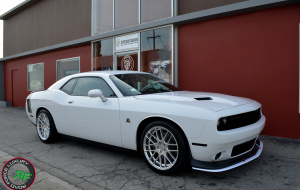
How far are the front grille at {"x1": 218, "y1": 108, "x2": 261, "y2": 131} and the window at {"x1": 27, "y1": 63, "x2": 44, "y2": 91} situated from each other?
12182 millimetres

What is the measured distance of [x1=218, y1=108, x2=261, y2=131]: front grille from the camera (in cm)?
303

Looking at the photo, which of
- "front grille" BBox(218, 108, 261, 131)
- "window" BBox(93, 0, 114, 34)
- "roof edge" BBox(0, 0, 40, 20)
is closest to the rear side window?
"front grille" BBox(218, 108, 261, 131)

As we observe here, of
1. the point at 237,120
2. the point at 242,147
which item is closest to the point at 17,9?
the point at 237,120

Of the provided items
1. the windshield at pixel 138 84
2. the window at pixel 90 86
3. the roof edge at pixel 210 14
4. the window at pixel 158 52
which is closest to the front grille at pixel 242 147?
the windshield at pixel 138 84

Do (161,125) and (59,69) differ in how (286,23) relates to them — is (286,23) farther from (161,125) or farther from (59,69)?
(59,69)

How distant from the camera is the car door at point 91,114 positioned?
3848 millimetres

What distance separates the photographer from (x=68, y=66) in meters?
11.8

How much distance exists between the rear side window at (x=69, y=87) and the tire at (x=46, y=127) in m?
0.61

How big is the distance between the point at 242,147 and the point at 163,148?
1.01m

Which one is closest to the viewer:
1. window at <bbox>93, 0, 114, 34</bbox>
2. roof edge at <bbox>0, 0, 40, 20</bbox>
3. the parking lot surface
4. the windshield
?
the parking lot surface

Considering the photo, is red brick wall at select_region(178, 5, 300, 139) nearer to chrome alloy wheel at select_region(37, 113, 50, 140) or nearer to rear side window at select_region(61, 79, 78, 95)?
rear side window at select_region(61, 79, 78, 95)

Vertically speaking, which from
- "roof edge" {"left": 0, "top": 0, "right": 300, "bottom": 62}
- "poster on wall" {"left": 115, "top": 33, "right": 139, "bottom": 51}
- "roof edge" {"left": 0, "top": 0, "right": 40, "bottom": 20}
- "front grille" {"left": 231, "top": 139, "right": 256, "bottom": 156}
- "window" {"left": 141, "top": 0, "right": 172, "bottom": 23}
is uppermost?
"roof edge" {"left": 0, "top": 0, "right": 40, "bottom": 20}

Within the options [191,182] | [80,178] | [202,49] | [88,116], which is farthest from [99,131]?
[202,49]

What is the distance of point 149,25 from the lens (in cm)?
794
